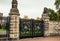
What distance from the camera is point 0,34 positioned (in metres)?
19.4

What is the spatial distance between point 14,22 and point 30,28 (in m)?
2.68

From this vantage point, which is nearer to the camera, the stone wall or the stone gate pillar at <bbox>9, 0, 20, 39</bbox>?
the stone gate pillar at <bbox>9, 0, 20, 39</bbox>

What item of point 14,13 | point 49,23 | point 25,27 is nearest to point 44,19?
point 49,23

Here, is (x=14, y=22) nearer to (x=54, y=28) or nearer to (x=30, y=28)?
(x=30, y=28)

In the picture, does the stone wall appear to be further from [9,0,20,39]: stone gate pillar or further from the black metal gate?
[9,0,20,39]: stone gate pillar

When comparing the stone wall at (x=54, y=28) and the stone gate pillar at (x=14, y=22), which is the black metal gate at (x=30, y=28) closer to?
the stone gate pillar at (x=14, y=22)

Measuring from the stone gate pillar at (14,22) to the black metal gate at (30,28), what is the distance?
88 cm

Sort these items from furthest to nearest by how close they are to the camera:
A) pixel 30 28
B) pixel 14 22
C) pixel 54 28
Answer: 1. pixel 54 28
2. pixel 30 28
3. pixel 14 22

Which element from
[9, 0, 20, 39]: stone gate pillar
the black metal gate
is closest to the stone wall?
the black metal gate

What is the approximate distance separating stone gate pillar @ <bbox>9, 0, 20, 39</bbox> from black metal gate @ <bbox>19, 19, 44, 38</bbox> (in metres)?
0.88

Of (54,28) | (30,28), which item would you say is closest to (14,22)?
(30,28)

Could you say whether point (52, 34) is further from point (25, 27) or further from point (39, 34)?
point (25, 27)

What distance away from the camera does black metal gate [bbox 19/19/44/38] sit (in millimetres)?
20823

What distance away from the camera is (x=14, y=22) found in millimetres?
19594
